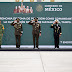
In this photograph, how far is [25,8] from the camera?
14.5 meters

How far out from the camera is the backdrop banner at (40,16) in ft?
47.2

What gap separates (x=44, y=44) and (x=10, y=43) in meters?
2.31

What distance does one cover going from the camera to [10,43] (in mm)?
14539

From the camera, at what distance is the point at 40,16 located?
14391 millimetres

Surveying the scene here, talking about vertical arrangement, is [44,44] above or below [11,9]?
below

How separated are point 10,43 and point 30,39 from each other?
54.5 inches

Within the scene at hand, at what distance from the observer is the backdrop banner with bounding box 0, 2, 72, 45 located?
14.4 meters

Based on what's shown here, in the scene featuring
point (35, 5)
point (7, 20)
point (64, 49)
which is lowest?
point (64, 49)
